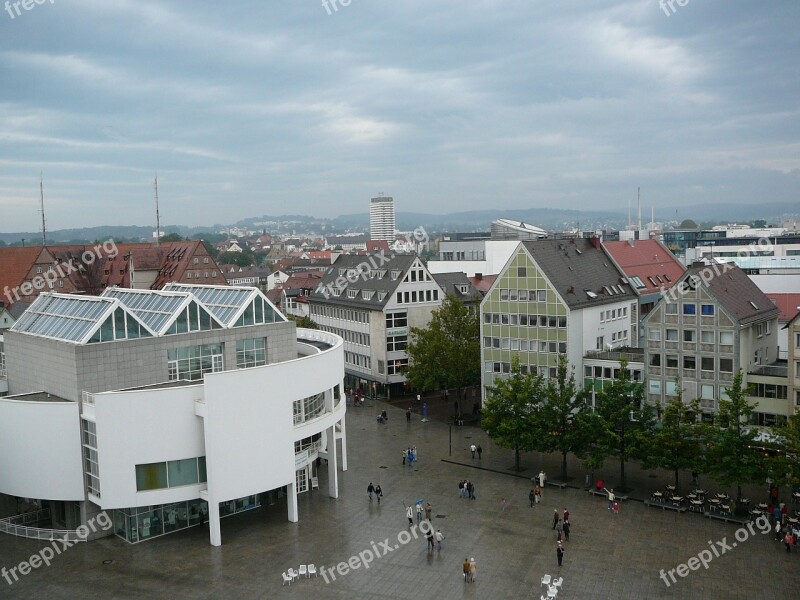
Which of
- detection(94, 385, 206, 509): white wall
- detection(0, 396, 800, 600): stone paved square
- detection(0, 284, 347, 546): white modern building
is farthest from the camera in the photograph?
detection(0, 284, 347, 546): white modern building

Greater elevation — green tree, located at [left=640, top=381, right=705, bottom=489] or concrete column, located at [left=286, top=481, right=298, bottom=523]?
green tree, located at [left=640, top=381, right=705, bottom=489]

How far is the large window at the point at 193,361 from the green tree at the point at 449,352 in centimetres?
2443

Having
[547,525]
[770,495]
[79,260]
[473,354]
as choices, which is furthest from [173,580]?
[79,260]

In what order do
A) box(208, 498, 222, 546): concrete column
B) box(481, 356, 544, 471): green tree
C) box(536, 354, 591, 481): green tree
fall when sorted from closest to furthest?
box(208, 498, 222, 546): concrete column < box(536, 354, 591, 481): green tree < box(481, 356, 544, 471): green tree

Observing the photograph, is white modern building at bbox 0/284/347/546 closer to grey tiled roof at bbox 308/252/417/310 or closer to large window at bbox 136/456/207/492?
large window at bbox 136/456/207/492

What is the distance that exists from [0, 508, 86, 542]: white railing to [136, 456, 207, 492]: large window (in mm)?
4715

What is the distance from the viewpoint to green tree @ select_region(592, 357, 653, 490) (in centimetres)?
4441

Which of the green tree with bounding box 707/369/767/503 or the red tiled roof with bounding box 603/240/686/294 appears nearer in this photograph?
the green tree with bounding box 707/369/767/503

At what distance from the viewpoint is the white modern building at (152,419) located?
38344 mm

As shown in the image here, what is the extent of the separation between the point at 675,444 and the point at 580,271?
22.8 m

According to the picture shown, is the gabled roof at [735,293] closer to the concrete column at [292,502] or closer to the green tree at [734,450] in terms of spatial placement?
the green tree at [734,450]

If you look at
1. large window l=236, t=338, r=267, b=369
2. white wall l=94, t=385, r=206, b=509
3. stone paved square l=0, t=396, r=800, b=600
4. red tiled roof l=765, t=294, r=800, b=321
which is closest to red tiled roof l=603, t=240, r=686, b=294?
red tiled roof l=765, t=294, r=800, b=321

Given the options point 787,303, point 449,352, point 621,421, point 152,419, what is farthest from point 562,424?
point 787,303

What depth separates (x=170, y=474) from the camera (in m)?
39.0
